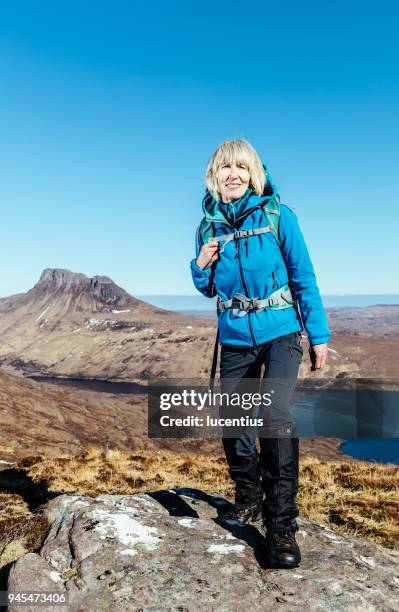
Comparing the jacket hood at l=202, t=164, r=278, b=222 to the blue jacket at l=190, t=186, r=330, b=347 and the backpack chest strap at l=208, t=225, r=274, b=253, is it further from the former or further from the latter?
the backpack chest strap at l=208, t=225, r=274, b=253

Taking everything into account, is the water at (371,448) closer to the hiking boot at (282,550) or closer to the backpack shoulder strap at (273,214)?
the hiking boot at (282,550)

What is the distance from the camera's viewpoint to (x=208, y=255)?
194 inches

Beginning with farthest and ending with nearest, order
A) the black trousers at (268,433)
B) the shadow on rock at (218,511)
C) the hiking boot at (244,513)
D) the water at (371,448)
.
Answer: the water at (371,448) → the hiking boot at (244,513) → the shadow on rock at (218,511) → the black trousers at (268,433)

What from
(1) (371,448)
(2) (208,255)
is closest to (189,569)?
(2) (208,255)

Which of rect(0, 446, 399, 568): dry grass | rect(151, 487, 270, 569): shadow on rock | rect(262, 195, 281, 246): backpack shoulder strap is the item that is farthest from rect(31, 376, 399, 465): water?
rect(262, 195, 281, 246): backpack shoulder strap

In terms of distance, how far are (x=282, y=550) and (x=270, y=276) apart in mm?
2617

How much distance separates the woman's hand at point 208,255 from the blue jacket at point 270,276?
0.44 feet

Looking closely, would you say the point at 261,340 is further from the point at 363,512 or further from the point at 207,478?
the point at 207,478

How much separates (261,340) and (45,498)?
20.4 feet

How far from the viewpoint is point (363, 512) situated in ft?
25.2

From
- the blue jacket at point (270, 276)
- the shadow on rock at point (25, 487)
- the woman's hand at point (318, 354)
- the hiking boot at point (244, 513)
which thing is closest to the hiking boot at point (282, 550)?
the hiking boot at point (244, 513)

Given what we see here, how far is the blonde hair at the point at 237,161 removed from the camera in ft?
15.9

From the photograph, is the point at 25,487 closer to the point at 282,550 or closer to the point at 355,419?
the point at 282,550

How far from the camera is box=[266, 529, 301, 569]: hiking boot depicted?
3.99m
